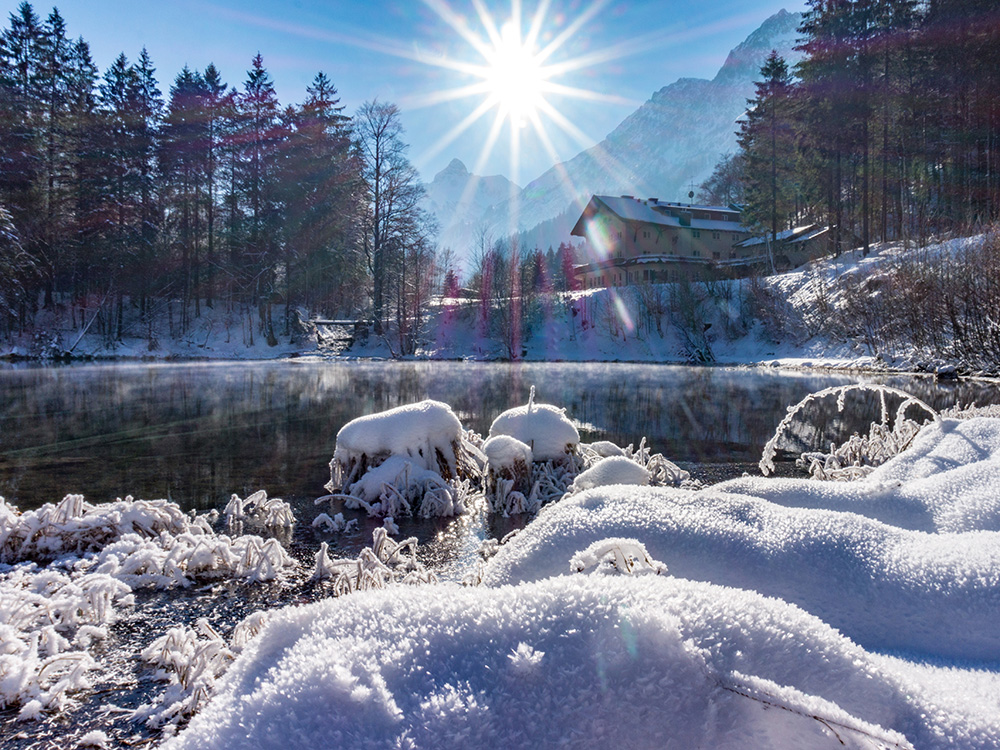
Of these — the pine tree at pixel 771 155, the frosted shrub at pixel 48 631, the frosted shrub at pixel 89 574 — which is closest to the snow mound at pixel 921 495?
the frosted shrub at pixel 89 574

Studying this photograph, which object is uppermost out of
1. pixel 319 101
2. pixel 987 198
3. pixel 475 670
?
pixel 319 101

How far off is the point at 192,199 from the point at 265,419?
40.2 metres

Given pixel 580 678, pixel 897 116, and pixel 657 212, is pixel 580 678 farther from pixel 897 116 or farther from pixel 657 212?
pixel 657 212

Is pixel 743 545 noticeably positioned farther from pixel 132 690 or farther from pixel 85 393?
pixel 85 393

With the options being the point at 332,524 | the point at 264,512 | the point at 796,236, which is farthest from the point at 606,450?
the point at 796,236

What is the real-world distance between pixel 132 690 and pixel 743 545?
3315 mm

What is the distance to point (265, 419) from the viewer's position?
44.9 feet

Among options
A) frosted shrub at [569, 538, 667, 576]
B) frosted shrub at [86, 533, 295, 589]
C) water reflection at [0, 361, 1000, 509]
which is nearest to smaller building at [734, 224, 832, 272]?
water reflection at [0, 361, 1000, 509]

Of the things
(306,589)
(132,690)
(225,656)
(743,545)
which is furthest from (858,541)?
(306,589)

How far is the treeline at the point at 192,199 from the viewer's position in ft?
133

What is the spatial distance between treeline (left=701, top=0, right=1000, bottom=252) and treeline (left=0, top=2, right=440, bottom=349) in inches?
1244

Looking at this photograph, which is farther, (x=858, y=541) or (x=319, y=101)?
(x=319, y=101)

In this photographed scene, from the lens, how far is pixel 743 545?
2.00 metres

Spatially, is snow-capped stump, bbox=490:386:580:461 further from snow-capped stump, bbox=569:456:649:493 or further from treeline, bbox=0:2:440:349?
treeline, bbox=0:2:440:349
